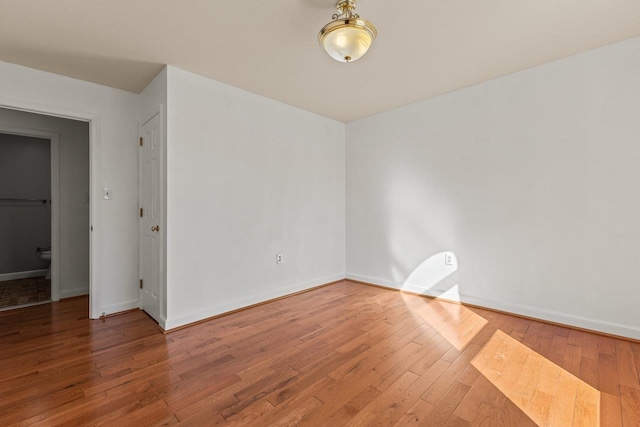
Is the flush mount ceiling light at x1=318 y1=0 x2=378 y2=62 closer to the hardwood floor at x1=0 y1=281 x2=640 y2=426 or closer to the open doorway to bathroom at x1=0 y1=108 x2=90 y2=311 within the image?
the hardwood floor at x1=0 y1=281 x2=640 y2=426

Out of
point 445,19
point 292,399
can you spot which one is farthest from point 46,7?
point 292,399

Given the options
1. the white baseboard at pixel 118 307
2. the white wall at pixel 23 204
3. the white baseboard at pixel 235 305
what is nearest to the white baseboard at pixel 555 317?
the white baseboard at pixel 235 305

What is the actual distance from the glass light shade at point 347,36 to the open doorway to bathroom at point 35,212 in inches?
143

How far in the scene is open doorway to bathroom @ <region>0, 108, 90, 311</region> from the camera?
359cm

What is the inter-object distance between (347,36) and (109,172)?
9.29 feet

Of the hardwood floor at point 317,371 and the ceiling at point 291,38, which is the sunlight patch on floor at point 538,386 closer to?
the hardwood floor at point 317,371

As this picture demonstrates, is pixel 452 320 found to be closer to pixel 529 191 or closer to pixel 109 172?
pixel 529 191

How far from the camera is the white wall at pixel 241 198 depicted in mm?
2824

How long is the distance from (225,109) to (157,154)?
2.72ft

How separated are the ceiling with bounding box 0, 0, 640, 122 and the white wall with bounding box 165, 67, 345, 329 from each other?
1.28ft

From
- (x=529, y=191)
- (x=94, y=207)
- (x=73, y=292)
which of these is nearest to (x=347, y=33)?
(x=529, y=191)

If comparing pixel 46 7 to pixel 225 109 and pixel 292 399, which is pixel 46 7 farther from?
pixel 292 399

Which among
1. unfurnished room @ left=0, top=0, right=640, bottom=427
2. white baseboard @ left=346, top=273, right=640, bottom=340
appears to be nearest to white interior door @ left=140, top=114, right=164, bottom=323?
unfurnished room @ left=0, top=0, right=640, bottom=427

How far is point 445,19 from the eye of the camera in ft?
6.88
